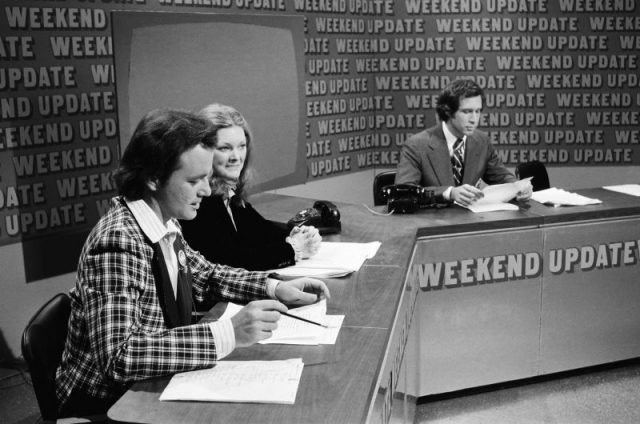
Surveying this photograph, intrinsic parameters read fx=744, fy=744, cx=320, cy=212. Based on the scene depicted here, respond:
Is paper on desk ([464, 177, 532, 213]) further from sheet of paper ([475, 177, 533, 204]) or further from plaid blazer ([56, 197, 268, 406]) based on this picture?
plaid blazer ([56, 197, 268, 406])

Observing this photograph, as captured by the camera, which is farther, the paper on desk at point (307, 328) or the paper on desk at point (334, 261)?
the paper on desk at point (334, 261)

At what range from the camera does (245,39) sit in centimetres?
451

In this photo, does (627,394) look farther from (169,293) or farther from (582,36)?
(582,36)

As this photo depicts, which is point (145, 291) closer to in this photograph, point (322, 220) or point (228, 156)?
point (228, 156)

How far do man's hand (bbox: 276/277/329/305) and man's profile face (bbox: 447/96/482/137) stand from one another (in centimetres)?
230

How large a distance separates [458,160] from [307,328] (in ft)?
8.75

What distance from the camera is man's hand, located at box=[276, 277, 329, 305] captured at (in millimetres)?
2213

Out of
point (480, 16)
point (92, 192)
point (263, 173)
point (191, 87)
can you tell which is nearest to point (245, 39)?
point (191, 87)

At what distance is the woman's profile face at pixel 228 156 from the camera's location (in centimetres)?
299

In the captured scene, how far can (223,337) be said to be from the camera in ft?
5.73

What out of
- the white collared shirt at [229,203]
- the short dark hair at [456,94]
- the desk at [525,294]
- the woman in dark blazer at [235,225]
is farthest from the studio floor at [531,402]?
the short dark hair at [456,94]

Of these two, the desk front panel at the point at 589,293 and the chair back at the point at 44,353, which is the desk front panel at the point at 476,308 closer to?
A: the desk front panel at the point at 589,293

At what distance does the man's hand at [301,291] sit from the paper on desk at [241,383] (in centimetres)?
43

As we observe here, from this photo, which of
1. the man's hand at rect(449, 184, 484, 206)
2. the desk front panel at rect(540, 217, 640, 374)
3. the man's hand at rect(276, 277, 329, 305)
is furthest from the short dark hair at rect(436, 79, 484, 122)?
the man's hand at rect(276, 277, 329, 305)
